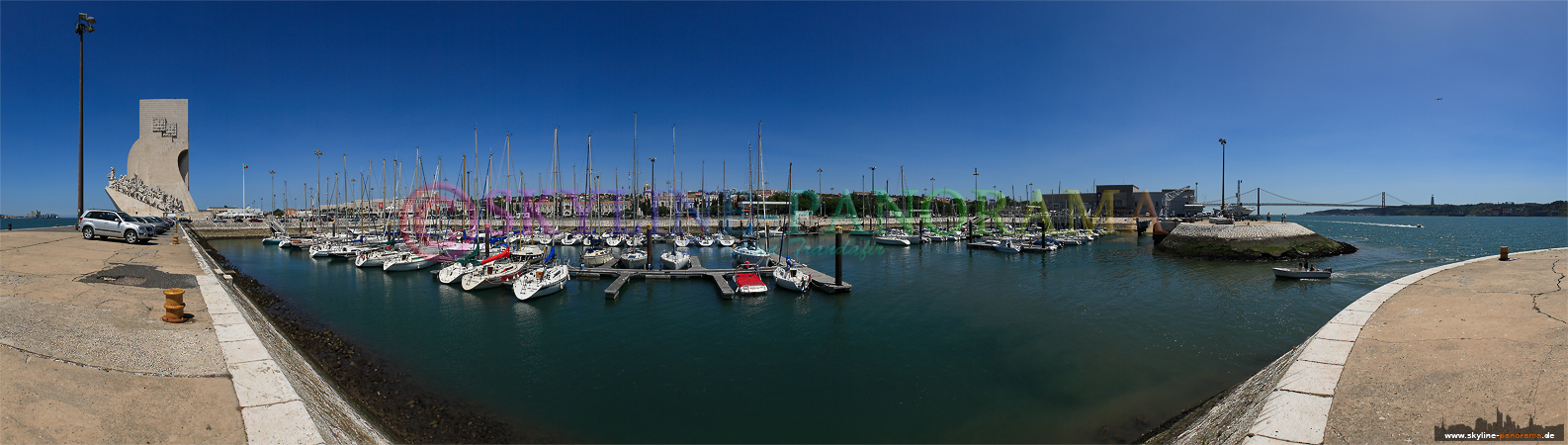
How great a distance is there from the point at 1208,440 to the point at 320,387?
14.0 meters

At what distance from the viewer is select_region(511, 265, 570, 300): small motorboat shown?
73.9ft

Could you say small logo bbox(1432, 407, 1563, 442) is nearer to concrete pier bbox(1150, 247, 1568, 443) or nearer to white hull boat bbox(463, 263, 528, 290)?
concrete pier bbox(1150, 247, 1568, 443)

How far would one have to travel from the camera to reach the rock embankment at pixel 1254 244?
135 ft

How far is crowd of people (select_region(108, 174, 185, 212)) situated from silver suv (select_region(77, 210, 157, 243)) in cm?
6130

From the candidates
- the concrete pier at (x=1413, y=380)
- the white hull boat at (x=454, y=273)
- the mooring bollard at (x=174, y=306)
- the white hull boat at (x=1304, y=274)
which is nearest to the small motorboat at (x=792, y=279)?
the white hull boat at (x=454, y=273)

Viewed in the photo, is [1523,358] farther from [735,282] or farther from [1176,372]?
[735,282]

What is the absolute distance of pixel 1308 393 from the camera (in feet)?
22.0

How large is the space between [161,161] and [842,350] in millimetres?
96771

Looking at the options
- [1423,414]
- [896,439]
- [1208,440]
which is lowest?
[896,439]

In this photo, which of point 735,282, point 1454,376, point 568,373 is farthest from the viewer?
point 735,282

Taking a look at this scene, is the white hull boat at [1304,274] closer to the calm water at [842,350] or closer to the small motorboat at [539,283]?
the calm water at [842,350]

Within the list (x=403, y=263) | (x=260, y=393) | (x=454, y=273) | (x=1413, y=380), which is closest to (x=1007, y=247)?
(x=1413, y=380)

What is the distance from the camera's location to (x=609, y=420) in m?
10.7

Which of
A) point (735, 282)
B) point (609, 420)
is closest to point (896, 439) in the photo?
point (609, 420)
